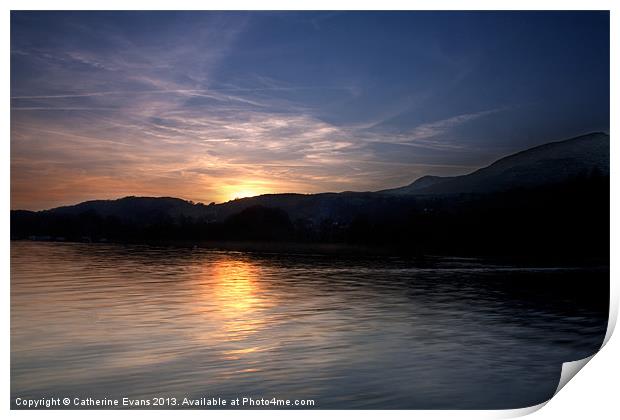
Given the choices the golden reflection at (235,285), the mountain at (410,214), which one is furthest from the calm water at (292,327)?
the mountain at (410,214)

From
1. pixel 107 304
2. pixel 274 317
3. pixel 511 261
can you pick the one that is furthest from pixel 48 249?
pixel 511 261

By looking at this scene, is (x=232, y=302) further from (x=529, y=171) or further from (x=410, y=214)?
(x=529, y=171)

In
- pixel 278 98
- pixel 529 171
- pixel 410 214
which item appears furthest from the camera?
pixel 410 214

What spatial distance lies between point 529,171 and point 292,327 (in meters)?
3.33

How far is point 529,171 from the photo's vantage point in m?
7.34

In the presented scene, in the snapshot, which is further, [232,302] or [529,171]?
[529,171]

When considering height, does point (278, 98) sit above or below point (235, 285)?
above

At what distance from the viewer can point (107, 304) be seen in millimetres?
6879

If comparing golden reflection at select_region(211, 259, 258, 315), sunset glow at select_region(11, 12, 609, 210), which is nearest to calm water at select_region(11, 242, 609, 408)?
golden reflection at select_region(211, 259, 258, 315)

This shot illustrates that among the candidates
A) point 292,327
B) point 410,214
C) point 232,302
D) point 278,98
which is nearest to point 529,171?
point 410,214

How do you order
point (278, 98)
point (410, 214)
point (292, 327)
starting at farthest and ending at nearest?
point (410, 214)
point (278, 98)
point (292, 327)

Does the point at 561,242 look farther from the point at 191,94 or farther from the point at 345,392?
the point at 191,94

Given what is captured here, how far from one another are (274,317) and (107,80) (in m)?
3.07

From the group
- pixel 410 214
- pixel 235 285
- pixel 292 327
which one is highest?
pixel 410 214
